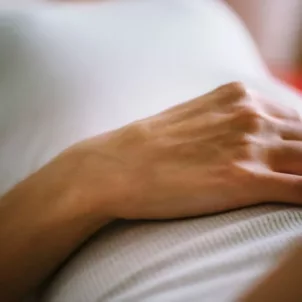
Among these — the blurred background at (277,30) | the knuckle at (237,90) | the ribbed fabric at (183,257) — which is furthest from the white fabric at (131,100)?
the blurred background at (277,30)

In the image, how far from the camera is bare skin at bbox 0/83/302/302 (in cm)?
48

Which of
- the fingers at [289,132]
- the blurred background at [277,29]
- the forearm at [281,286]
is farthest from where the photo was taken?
the blurred background at [277,29]

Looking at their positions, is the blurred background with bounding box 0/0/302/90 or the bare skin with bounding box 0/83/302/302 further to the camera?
the blurred background with bounding box 0/0/302/90

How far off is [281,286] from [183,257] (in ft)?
0.26

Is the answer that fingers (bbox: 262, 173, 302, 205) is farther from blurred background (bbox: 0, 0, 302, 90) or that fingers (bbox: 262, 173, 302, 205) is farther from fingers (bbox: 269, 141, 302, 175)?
blurred background (bbox: 0, 0, 302, 90)

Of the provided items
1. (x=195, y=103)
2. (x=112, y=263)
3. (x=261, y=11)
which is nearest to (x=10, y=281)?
(x=112, y=263)

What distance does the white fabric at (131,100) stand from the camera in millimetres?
452

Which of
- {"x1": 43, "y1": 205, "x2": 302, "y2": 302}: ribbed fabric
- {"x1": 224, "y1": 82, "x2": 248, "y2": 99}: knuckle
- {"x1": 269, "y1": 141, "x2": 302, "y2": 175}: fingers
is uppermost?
{"x1": 224, "y1": 82, "x2": 248, "y2": 99}: knuckle

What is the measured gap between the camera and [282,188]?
482mm

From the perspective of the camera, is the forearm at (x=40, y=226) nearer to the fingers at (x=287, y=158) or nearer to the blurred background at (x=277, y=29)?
the fingers at (x=287, y=158)

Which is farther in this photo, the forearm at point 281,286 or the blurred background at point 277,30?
the blurred background at point 277,30

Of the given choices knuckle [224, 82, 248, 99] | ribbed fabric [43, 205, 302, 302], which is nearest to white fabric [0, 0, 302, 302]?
ribbed fabric [43, 205, 302, 302]

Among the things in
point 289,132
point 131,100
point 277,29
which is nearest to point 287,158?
point 289,132

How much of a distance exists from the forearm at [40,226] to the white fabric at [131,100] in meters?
0.02
